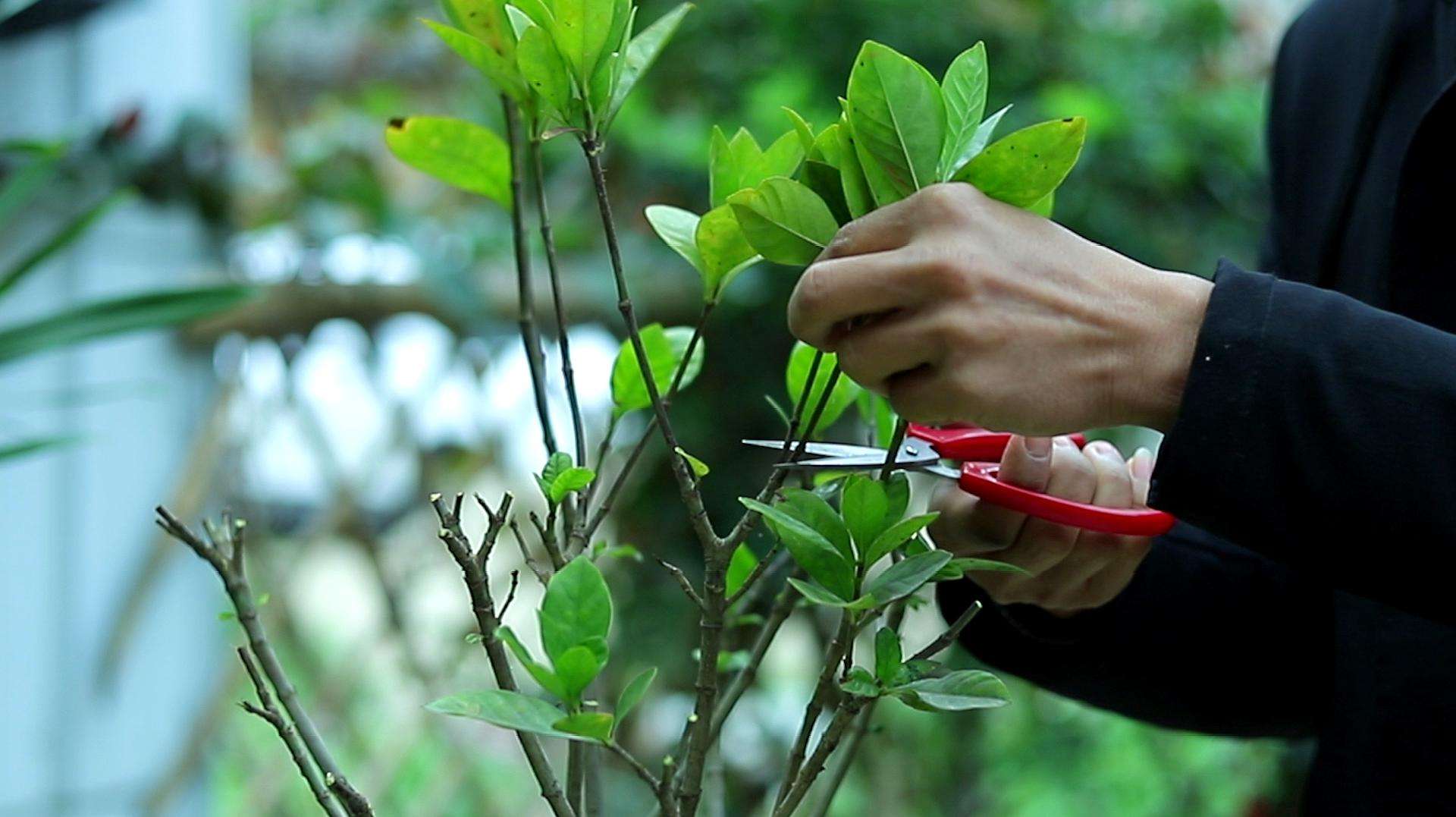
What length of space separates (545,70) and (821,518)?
5.2 inches

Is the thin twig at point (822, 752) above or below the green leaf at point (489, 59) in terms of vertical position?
below

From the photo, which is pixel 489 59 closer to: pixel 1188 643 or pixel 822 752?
pixel 822 752

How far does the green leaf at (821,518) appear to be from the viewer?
343mm

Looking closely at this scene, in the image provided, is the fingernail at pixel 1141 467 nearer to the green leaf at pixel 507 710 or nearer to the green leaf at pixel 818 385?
the green leaf at pixel 818 385

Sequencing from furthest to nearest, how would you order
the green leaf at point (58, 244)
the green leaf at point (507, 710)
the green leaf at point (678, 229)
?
the green leaf at point (58, 244) → the green leaf at point (678, 229) → the green leaf at point (507, 710)

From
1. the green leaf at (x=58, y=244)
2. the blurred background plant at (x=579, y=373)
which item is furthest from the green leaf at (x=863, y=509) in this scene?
the blurred background plant at (x=579, y=373)

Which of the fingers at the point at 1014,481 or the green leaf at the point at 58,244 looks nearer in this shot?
the fingers at the point at 1014,481

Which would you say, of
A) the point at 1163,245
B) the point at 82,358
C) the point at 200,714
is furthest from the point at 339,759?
the point at 1163,245

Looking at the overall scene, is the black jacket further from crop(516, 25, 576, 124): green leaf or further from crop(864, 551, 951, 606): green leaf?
crop(516, 25, 576, 124): green leaf

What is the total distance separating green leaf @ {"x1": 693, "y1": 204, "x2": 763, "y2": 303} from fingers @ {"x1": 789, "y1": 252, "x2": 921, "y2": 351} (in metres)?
0.03

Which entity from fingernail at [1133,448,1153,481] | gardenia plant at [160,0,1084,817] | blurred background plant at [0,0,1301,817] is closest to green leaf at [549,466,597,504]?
gardenia plant at [160,0,1084,817]

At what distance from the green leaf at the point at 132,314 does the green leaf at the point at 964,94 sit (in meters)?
0.69

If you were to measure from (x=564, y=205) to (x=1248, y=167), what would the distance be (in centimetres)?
68

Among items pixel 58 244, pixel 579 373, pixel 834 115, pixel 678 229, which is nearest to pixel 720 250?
pixel 678 229
